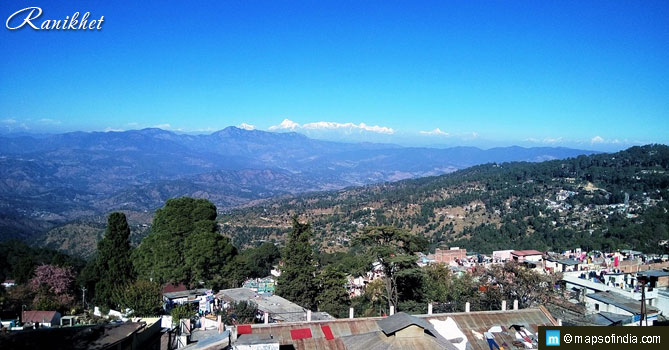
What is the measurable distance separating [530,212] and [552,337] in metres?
54.1

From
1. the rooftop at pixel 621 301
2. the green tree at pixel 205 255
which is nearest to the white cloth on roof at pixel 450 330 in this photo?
the rooftop at pixel 621 301

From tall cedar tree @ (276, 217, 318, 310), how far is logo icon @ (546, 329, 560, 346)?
39.7ft

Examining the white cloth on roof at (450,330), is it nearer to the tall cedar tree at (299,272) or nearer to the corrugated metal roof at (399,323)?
the corrugated metal roof at (399,323)

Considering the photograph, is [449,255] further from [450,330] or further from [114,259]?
[450,330]

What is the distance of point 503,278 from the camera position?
21.6 metres

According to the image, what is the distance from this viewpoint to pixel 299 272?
2042cm

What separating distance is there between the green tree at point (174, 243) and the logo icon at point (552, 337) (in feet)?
50.3

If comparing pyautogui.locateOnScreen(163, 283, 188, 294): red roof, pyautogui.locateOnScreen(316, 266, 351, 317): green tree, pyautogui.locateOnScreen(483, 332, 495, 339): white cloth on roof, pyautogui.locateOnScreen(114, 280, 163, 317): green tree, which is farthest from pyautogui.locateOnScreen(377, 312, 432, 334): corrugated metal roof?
pyautogui.locateOnScreen(163, 283, 188, 294): red roof

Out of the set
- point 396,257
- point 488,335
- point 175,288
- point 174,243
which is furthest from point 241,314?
point 488,335

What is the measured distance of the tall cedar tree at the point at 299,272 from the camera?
20219mm

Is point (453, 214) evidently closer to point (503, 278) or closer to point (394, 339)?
point (503, 278)

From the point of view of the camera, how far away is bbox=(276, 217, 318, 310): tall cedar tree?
66.3ft

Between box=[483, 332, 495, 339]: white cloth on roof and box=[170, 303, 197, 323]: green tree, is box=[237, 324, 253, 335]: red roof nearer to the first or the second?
box=[170, 303, 197, 323]: green tree

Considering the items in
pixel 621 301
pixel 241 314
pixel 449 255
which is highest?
pixel 241 314
